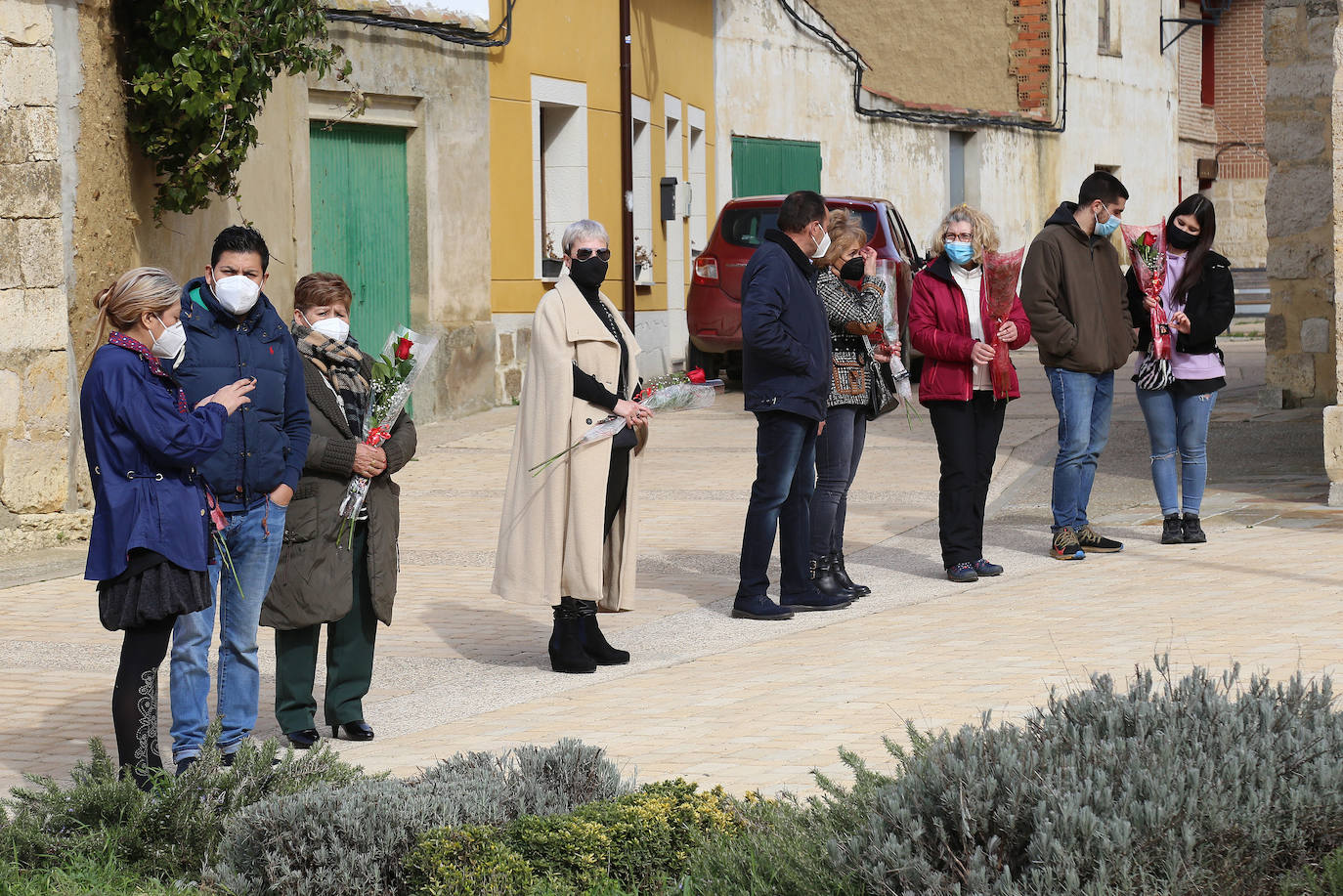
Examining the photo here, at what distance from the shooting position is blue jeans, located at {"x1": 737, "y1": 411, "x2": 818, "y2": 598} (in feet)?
26.9

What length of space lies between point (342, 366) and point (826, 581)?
3.21 metres

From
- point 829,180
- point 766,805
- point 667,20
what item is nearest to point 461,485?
point 766,805

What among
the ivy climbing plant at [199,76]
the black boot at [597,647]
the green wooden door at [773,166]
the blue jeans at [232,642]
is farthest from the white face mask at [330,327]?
the green wooden door at [773,166]

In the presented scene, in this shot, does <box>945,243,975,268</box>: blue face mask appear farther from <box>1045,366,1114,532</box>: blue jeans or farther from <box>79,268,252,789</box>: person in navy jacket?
<box>79,268,252,789</box>: person in navy jacket

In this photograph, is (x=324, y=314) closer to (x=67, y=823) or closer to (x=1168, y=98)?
(x=67, y=823)

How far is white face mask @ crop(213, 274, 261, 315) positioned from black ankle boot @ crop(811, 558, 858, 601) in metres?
3.86

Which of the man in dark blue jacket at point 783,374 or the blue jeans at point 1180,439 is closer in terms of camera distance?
the man in dark blue jacket at point 783,374

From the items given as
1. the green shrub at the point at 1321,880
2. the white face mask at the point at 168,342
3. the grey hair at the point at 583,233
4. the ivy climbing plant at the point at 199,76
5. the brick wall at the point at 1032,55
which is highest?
the brick wall at the point at 1032,55

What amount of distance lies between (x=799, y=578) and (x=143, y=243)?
17.3ft

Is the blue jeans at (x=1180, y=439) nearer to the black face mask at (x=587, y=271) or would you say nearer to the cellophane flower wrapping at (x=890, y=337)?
the cellophane flower wrapping at (x=890, y=337)

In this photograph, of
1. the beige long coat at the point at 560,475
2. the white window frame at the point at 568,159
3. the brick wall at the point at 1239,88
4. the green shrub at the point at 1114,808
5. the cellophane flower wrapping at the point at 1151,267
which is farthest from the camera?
the brick wall at the point at 1239,88

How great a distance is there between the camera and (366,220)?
1596cm

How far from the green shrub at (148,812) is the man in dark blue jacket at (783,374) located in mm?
3751

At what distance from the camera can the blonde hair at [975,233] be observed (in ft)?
29.7
